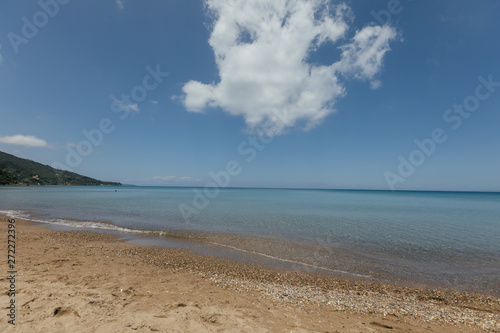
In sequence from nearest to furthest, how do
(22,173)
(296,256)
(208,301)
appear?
(208,301) < (296,256) < (22,173)

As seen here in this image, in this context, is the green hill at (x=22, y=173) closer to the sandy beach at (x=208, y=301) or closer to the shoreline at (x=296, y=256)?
the shoreline at (x=296, y=256)

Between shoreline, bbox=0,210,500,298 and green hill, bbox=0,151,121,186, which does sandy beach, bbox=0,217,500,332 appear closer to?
shoreline, bbox=0,210,500,298

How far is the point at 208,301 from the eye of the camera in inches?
256

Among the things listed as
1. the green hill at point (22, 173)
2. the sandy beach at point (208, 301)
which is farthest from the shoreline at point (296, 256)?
the green hill at point (22, 173)

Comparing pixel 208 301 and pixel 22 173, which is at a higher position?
pixel 22 173

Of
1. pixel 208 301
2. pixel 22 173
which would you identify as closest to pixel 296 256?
pixel 208 301

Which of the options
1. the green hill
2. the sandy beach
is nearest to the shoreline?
the sandy beach

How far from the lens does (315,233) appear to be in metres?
18.6

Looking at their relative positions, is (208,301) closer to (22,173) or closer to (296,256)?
(296,256)

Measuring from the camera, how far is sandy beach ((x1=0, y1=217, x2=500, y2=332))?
523 centimetres

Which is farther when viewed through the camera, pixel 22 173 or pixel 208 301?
pixel 22 173

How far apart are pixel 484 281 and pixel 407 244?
583 cm

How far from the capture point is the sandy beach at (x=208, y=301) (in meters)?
5.23

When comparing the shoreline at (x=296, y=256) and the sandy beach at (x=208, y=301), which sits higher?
the sandy beach at (x=208, y=301)
